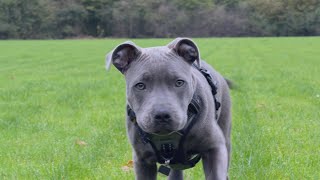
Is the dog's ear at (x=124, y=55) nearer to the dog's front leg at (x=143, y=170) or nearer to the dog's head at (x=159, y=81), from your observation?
the dog's head at (x=159, y=81)

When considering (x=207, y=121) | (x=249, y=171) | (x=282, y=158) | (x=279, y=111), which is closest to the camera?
(x=207, y=121)

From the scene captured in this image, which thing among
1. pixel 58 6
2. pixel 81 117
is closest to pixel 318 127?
pixel 81 117

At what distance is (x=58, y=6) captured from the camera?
278ft

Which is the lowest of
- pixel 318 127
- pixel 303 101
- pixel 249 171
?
pixel 303 101

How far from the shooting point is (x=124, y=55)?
13.4ft

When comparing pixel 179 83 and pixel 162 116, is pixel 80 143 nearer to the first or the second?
pixel 179 83

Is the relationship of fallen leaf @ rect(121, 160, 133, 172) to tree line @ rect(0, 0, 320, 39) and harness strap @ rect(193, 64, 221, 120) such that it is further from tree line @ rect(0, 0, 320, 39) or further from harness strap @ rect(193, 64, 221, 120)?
tree line @ rect(0, 0, 320, 39)

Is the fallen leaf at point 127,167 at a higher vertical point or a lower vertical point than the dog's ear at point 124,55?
lower

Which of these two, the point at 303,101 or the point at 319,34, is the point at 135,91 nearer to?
the point at 303,101

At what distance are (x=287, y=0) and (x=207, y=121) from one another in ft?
279

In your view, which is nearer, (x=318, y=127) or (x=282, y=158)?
→ (x=282, y=158)

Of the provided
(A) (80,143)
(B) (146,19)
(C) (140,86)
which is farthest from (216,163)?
(B) (146,19)

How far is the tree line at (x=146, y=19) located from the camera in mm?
80875

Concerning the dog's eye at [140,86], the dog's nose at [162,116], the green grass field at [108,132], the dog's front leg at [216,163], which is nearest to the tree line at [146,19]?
the green grass field at [108,132]
